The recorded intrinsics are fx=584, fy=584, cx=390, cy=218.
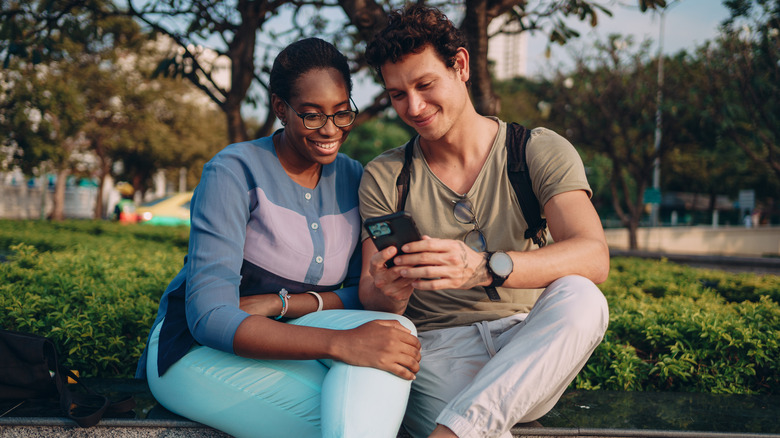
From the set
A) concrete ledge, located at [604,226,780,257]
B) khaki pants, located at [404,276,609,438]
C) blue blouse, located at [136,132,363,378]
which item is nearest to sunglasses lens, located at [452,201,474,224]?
blue blouse, located at [136,132,363,378]

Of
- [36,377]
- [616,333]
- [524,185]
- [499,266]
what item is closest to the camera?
[499,266]

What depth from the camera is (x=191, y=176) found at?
33.1 metres

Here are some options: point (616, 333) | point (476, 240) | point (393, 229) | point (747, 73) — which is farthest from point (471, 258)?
point (747, 73)

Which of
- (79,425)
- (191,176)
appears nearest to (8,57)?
(79,425)

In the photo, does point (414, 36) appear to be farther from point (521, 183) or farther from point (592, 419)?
point (592, 419)

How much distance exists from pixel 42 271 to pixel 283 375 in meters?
3.38

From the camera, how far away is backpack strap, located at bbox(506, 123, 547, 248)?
2.57 m

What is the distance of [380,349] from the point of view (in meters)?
1.88

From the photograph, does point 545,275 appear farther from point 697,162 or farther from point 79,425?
point 697,162

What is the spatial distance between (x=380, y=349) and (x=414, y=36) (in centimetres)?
134

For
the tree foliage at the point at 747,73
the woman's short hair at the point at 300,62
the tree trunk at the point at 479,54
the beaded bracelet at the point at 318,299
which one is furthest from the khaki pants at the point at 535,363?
the tree foliage at the point at 747,73

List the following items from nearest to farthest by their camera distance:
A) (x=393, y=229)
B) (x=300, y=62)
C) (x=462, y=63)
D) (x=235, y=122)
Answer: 1. (x=393, y=229)
2. (x=300, y=62)
3. (x=462, y=63)
4. (x=235, y=122)

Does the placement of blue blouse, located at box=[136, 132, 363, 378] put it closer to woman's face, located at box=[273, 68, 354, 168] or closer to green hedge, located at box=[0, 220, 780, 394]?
woman's face, located at box=[273, 68, 354, 168]

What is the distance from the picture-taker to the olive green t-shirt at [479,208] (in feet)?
8.34
